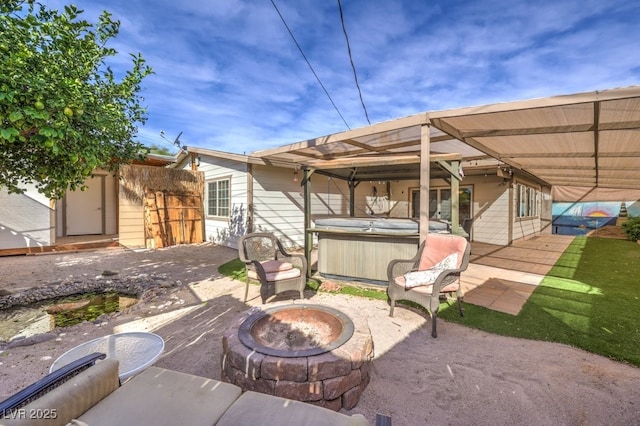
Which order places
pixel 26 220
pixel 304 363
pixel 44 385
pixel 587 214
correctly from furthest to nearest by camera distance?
pixel 587 214
pixel 26 220
pixel 304 363
pixel 44 385

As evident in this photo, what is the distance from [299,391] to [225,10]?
23.1ft

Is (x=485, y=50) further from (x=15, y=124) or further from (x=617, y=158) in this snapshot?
(x=15, y=124)

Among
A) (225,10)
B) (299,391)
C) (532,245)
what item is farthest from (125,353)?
(532,245)

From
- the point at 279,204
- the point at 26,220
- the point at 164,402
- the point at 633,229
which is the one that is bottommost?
the point at 164,402

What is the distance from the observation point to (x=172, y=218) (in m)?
9.26

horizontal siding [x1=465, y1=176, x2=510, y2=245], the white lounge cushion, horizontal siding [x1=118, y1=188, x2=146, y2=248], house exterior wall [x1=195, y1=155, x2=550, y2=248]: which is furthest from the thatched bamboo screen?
horizontal siding [x1=465, y1=176, x2=510, y2=245]

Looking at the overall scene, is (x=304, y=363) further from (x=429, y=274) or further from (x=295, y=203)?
(x=295, y=203)

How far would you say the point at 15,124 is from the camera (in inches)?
95.0

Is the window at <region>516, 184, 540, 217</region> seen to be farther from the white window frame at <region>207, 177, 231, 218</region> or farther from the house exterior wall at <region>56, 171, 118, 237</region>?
the house exterior wall at <region>56, 171, 118, 237</region>

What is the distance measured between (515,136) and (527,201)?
8.48 meters

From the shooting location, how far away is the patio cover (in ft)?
10.2

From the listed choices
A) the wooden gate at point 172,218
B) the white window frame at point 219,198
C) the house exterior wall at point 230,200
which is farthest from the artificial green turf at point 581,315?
the wooden gate at point 172,218

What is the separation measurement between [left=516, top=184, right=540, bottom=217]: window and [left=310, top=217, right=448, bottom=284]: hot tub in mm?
7597

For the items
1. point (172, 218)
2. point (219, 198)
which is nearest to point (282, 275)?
point (219, 198)
